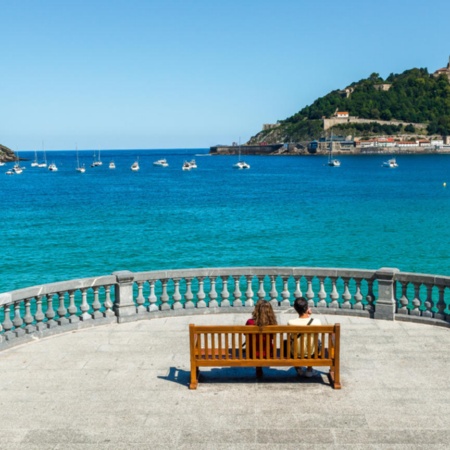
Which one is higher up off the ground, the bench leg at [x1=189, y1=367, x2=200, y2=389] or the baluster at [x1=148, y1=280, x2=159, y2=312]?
the baluster at [x1=148, y1=280, x2=159, y2=312]

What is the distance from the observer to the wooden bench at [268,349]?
8.72 m

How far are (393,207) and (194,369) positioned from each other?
67421 millimetres

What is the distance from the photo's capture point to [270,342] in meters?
8.95

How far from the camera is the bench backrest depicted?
870 cm

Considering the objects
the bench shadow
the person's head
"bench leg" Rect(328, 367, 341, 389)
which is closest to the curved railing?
the bench shadow

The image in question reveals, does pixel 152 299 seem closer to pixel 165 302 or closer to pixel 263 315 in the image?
pixel 165 302

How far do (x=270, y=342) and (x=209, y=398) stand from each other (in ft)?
3.78

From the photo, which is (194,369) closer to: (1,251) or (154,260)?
(154,260)

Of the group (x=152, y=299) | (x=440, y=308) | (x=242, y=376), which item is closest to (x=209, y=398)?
(x=242, y=376)

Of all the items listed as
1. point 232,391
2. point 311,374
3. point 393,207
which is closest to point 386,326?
point 311,374

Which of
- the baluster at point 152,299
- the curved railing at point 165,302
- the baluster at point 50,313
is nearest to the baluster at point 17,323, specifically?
the curved railing at point 165,302

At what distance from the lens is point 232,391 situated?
8844 millimetres

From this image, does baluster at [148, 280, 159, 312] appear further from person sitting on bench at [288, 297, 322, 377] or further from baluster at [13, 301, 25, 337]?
person sitting on bench at [288, 297, 322, 377]

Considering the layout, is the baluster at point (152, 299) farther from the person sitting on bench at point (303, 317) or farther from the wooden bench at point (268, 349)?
the person sitting on bench at point (303, 317)
